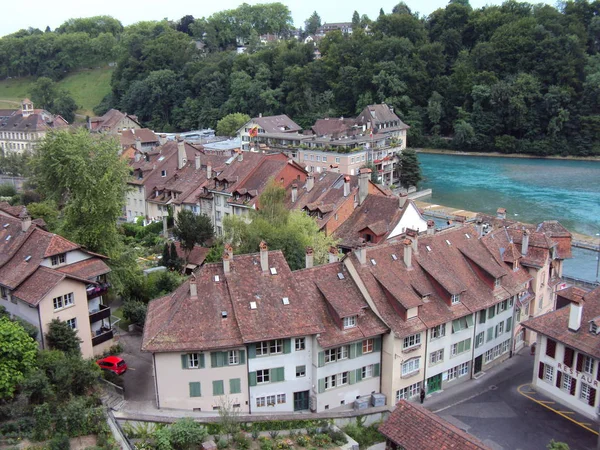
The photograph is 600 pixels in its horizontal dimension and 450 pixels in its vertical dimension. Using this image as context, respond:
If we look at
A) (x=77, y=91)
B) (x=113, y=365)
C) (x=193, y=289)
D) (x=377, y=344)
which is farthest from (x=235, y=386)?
(x=77, y=91)

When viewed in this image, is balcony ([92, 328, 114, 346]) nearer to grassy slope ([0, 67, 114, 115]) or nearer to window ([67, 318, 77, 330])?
window ([67, 318, 77, 330])

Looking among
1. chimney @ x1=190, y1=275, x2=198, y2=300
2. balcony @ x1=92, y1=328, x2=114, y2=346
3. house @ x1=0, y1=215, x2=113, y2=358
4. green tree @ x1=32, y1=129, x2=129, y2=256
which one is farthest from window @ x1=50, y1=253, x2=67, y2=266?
chimney @ x1=190, y1=275, x2=198, y2=300

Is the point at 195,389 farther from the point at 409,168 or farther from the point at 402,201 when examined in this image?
the point at 409,168

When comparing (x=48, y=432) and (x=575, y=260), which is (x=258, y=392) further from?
(x=575, y=260)

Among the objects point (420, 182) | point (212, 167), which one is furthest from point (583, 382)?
point (420, 182)

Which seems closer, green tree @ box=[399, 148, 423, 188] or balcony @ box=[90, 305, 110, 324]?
balcony @ box=[90, 305, 110, 324]
